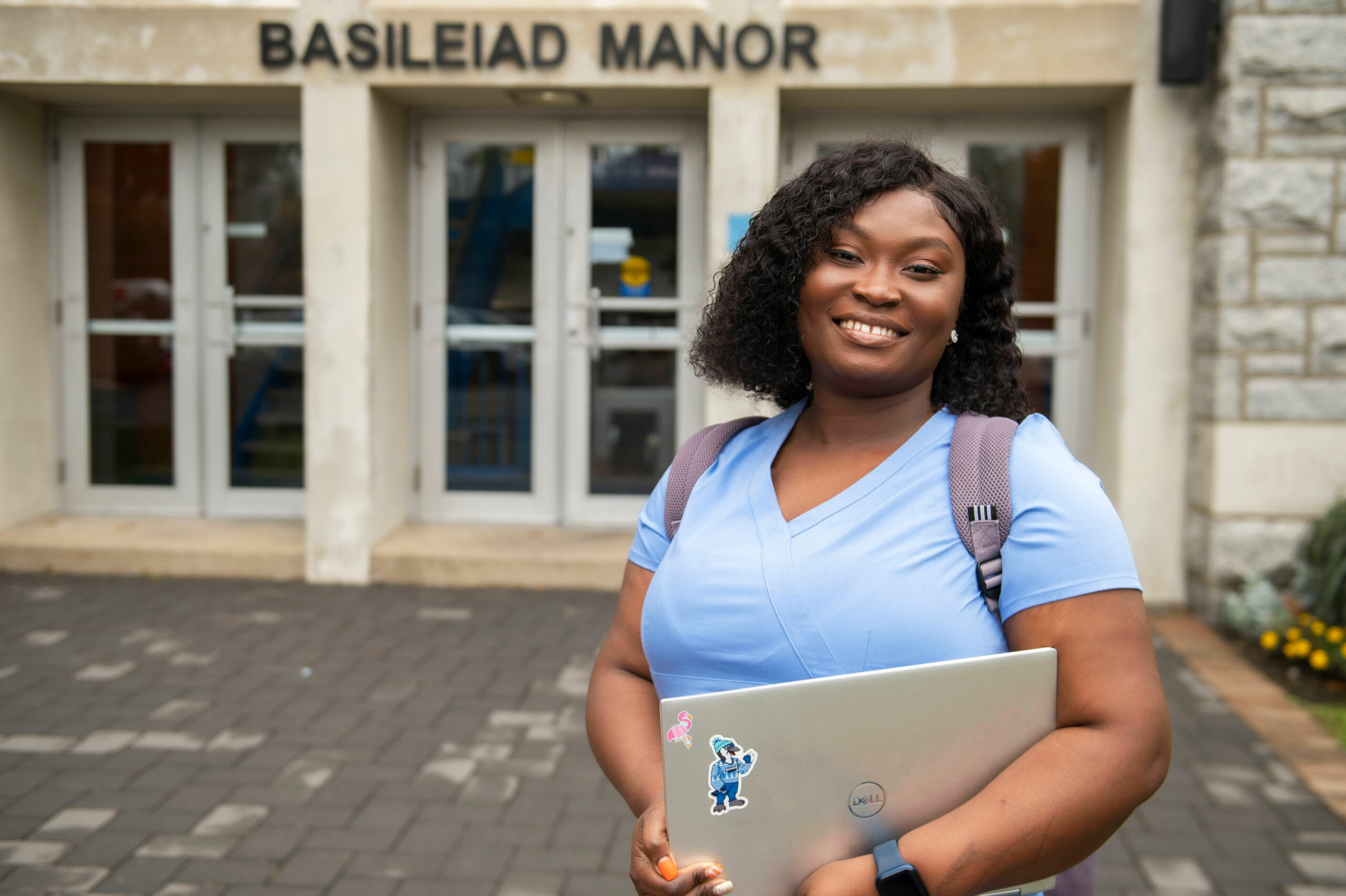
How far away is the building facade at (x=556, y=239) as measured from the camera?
231 inches

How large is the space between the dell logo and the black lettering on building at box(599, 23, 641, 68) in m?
5.65

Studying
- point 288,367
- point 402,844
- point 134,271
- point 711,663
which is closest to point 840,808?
point 711,663

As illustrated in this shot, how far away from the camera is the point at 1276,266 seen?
577 centimetres

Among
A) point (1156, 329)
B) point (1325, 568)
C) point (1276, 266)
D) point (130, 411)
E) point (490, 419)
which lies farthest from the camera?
point (130, 411)

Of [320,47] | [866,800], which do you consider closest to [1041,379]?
[320,47]

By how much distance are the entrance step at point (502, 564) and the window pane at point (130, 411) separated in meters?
1.98

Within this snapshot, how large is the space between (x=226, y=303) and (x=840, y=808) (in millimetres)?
7028

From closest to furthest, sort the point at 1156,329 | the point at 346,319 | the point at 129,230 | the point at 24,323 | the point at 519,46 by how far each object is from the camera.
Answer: the point at 1156,329 < the point at 519,46 < the point at 346,319 < the point at 24,323 < the point at 129,230

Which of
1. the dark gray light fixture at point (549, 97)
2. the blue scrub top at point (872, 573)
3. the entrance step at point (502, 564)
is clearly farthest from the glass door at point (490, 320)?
the blue scrub top at point (872, 573)

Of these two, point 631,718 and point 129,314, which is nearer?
point 631,718

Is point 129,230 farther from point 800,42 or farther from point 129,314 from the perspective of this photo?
point 800,42

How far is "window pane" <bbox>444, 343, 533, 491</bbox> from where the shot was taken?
7.46 m

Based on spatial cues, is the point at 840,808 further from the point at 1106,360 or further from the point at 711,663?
the point at 1106,360

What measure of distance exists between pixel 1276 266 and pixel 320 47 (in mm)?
5311
